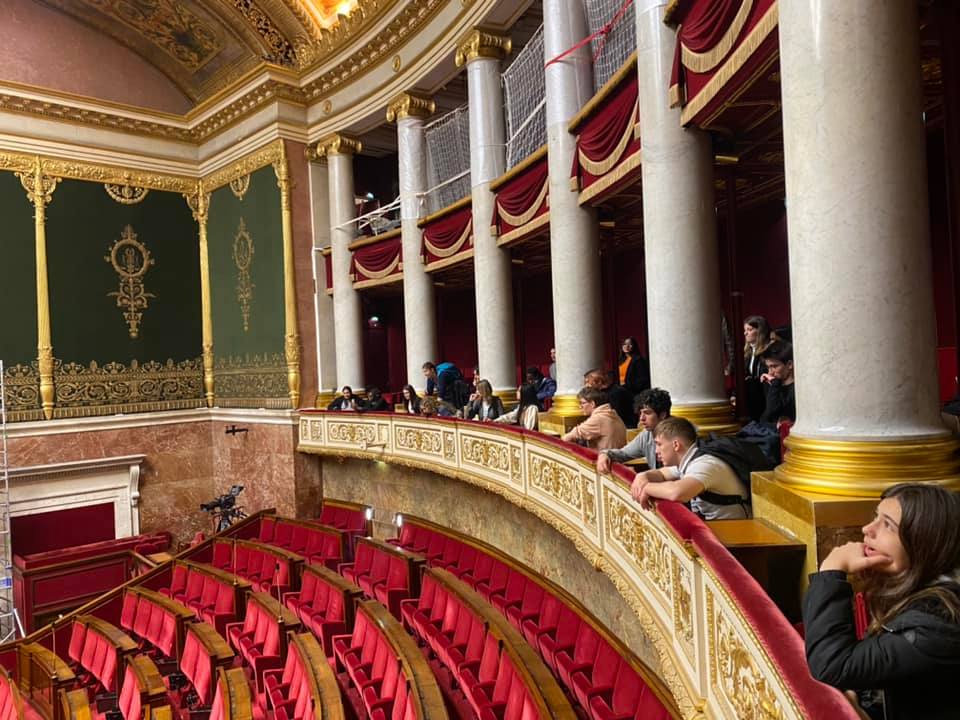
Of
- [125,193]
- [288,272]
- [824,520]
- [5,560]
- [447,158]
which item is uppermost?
[125,193]

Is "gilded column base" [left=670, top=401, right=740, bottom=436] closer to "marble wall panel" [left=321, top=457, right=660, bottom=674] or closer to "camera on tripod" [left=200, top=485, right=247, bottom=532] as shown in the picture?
"marble wall panel" [left=321, top=457, right=660, bottom=674]

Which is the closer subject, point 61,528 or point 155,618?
point 155,618

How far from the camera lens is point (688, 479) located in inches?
110

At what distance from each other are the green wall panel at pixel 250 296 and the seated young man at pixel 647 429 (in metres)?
8.60

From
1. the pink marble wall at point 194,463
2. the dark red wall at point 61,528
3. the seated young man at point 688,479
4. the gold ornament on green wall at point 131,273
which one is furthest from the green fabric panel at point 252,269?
the seated young man at point 688,479

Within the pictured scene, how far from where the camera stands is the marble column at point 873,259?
99.4 inches

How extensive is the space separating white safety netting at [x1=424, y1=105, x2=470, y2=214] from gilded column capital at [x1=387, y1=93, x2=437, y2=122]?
245 millimetres

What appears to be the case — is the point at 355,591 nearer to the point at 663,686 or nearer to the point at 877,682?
the point at 663,686

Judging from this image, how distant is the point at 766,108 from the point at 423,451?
5345mm

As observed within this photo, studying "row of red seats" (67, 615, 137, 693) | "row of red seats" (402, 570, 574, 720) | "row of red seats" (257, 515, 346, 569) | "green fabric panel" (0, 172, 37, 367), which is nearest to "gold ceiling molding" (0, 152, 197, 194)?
"green fabric panel" (0, 172, 37, 367)

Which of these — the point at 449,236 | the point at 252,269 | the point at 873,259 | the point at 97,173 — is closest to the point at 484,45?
the point at 449,236

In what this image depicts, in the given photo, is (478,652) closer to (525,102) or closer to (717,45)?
(717,45)

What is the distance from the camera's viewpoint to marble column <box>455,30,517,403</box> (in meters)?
8.61

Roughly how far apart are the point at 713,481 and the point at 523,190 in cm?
555
